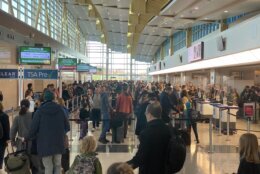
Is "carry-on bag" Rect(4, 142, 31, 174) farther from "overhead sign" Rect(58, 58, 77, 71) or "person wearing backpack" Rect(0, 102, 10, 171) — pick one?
"overhead sign" Rect(58, 58, 77, 71)

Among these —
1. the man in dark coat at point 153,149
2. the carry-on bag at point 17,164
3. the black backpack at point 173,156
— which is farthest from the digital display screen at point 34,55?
the black backpack at point 173,156

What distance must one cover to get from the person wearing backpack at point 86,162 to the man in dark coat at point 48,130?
1667mm

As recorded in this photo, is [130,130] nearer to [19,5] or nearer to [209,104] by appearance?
[209,104]

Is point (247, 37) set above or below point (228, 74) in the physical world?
above

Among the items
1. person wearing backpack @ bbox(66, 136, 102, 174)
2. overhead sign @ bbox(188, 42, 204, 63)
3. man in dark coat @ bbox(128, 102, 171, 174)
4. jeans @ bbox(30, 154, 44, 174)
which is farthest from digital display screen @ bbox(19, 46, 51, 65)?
overhead sign @ bbox(188, 42, 204, 63)

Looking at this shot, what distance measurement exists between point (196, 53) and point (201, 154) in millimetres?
16818

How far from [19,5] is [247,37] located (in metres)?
13.7

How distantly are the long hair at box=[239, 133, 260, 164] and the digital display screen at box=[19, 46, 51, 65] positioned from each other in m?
10.5

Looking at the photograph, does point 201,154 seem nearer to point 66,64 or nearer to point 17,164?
point 17,164

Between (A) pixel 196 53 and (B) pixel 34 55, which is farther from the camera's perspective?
(A) pixel 196 53

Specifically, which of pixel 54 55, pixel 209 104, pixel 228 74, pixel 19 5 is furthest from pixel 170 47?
pixel 209 104

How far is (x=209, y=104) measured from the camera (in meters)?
16.7

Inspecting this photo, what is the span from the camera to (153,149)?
13.6 ft

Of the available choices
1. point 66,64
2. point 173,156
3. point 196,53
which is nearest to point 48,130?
point 173,156
